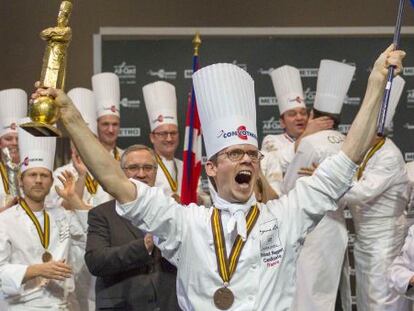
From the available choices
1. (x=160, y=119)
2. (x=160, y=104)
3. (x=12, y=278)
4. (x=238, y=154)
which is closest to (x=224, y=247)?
(x=238, y=154)

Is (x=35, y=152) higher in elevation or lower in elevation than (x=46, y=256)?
higher

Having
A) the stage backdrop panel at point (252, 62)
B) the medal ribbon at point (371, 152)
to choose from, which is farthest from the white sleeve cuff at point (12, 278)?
the stage backdrop panel at point (252, 62)

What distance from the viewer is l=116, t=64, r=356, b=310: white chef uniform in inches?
128

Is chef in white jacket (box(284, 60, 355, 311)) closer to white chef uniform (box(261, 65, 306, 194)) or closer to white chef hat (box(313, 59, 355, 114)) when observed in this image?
white chef hat (box(313, 59, 355, 114))

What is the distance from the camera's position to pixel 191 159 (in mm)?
5223

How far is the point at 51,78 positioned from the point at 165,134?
11.3 ft

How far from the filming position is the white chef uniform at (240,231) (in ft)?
10.7

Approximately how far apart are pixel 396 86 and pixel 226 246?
2.82 meters

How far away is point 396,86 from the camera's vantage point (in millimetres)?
5844

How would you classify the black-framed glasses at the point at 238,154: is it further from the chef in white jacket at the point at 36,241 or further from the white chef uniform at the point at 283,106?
the white chef uniform at the point at 283,106

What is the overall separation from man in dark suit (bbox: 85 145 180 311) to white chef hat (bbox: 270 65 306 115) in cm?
227

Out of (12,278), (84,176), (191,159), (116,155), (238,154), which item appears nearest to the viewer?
(238,154)

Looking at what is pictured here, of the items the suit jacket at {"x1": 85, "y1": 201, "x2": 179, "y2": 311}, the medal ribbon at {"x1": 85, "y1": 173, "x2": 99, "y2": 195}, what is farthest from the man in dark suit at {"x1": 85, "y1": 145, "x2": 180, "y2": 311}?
the medal ribbon at {"x1": 85, "y1": 173, "x2": 99, "y2": 195}

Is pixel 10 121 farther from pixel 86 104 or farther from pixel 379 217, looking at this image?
pixel 379 217
